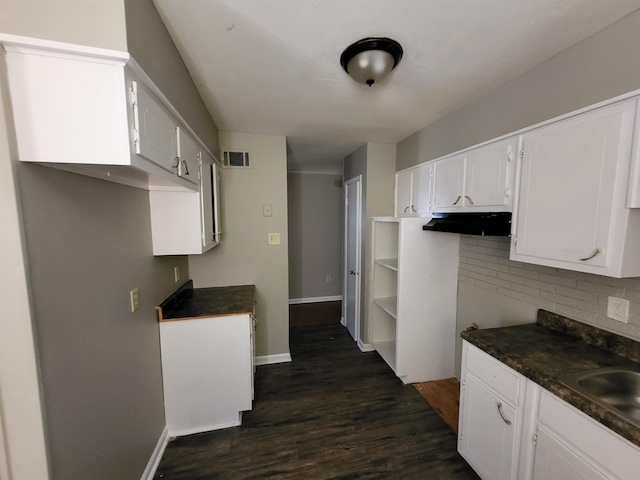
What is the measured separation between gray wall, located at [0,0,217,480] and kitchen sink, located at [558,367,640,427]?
6.84ft

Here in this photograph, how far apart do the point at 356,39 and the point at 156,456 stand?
112 inches

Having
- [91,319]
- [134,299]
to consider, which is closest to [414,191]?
[134,299]

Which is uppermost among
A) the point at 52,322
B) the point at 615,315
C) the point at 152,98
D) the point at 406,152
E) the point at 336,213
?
the point at 406,152

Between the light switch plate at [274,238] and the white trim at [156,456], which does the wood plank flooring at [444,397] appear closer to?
the light switch plate at [274,238]

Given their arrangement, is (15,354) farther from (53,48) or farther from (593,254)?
(593,254)

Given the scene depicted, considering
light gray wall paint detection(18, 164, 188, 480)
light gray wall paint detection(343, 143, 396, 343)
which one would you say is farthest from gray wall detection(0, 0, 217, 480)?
light gray wall paint detection(343, 143, 396, 343)

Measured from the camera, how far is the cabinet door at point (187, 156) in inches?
56.1

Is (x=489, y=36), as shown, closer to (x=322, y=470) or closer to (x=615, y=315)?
(x=615, y=315)

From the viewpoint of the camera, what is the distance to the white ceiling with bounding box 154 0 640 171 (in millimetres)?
1088

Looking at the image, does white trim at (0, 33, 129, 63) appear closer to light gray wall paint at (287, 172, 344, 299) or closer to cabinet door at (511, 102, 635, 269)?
cabinet door at (511, 102, 635, 269)

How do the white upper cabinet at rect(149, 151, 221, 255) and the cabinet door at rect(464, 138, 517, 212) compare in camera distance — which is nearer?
the cabinet door at rect(464, 138, 517, 212)

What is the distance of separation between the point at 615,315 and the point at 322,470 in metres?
1.94

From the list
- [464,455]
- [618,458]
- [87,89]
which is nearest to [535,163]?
[618,458]

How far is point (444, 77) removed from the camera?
161 centimetres
